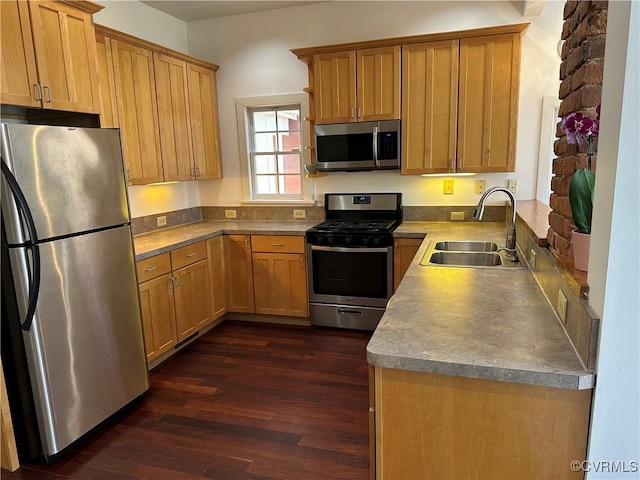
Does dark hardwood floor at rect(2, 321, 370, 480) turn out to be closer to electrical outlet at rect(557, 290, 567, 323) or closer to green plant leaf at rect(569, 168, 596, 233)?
electrical outlet at rect(557, 290, 567, 323)

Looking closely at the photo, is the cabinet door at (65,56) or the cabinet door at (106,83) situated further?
the cabinet door at (106,83)

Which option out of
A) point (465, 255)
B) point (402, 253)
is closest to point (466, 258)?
point (465, 255)

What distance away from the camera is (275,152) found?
13.9 ft

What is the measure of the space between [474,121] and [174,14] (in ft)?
9.67

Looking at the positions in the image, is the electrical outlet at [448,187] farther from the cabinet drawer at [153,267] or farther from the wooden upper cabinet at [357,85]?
the cabinet drawer at [153,267]

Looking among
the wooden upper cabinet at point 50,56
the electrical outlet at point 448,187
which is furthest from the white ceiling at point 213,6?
the electrical outlet at point 448,187

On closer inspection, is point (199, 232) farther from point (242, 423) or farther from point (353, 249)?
point (242, 423)

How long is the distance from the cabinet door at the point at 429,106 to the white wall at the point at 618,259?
2.36 m

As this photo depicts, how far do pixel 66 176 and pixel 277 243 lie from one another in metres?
1.87

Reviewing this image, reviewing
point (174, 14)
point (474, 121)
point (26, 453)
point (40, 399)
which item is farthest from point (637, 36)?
point (174, 14)

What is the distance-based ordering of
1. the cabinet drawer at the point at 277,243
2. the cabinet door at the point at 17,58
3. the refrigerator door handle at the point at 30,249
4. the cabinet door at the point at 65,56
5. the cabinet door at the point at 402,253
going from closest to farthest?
the refrigerator door handle at the point at 30,249
the cabinet door at the point at 17,58
the cabinet door at the point at 65,56
the cabinet door at the point at 402,253
the cabinet drawer at the point at 277,243

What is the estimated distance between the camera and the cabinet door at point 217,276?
145 inches

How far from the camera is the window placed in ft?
13.6

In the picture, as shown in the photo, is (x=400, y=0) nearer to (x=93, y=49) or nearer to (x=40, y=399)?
(x=93, y=49)
